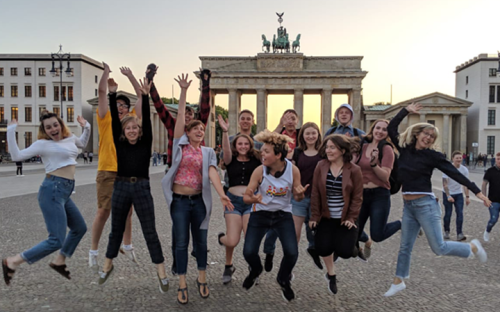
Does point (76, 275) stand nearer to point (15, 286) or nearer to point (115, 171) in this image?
point (15, 286)

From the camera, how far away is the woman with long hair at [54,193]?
493 centimetres

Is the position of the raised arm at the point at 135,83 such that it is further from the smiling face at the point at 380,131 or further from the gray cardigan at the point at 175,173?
the smiling face at the point at 380,131

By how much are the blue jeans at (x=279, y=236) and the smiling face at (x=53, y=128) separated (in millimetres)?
2536

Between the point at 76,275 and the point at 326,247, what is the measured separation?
3.23 m

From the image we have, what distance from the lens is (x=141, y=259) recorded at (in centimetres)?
659

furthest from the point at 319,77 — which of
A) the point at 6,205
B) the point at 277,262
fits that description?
the point at 277,262

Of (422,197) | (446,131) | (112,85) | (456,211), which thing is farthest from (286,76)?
(422,197)

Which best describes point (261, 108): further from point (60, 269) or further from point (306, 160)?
point (60, 269)

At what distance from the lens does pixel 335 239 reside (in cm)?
482

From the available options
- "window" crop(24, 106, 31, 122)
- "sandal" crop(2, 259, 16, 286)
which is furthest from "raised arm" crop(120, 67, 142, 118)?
"window" crop(24, 106, 31, 122)

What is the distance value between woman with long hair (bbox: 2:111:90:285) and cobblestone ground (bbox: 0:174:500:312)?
376 millimetres

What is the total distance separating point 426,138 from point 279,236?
2.09m

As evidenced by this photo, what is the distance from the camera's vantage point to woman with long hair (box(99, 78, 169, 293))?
504cm

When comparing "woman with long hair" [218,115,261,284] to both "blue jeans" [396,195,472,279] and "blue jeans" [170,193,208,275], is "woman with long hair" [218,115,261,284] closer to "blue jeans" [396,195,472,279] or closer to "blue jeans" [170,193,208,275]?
"blue jeans" [170,193,208,275]
